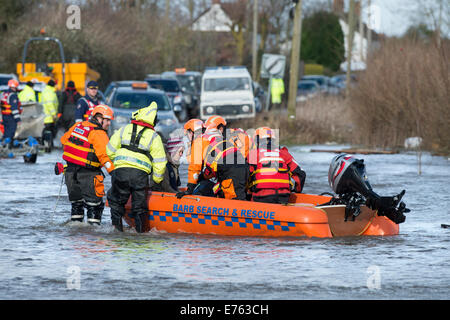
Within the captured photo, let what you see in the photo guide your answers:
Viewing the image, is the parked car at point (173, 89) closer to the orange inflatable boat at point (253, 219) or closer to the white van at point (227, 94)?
the white van at point (227, 94)

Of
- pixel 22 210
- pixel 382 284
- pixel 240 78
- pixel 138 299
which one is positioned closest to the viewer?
pixel 138 299

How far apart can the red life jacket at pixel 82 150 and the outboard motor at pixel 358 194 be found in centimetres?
300

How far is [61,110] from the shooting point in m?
25.2

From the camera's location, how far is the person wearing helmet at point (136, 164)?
474 inches

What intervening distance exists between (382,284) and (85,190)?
4.73m

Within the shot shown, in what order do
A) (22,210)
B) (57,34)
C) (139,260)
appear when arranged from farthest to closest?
1. (57,34)
2. (22,210)
3. (139,260)

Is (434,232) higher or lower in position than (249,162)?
lower

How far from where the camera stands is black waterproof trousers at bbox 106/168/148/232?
12023mm

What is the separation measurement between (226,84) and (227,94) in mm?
851

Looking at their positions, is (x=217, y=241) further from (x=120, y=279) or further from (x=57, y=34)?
(x=57, y=34)

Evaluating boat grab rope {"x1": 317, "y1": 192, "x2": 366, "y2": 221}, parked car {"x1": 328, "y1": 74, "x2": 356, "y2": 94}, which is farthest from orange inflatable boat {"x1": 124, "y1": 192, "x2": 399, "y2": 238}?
parked car {"x1": 328, "y1": 74, "x2": 356, "y2": 94}

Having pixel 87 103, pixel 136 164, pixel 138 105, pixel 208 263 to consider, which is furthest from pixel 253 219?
pixel 138 105

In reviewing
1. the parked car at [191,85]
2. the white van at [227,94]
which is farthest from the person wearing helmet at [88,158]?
the parked car at [191,85]

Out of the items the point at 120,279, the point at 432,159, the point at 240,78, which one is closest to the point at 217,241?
the point at 120,279
